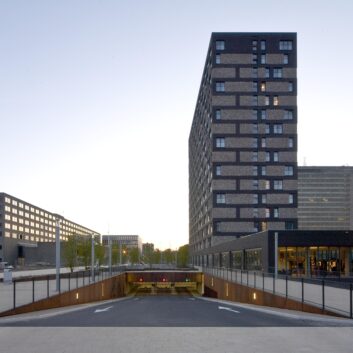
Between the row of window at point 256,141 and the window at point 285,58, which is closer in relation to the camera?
the row of window at point 256,141

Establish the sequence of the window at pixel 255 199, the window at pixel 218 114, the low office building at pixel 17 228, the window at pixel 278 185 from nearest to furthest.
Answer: the window at pixel 255 199, the window at pixel 218 114, the window at pixel 278 185, the low office building at pixel 17 228

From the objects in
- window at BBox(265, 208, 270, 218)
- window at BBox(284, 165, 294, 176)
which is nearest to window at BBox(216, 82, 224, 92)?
window at BBox(284, 165, 294, 176)

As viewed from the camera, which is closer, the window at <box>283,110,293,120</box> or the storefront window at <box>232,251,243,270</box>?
the storefront window at <box>232,251,243,270</box>

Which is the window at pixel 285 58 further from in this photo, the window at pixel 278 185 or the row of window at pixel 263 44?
the window at pixel 278 185

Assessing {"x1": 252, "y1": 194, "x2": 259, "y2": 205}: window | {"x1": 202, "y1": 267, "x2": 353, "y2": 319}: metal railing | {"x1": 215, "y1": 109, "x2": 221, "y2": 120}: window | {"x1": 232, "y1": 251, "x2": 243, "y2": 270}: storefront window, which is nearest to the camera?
{"x1": 202, "y1": 267, "x2": 353, "y2": 319}: metal railing

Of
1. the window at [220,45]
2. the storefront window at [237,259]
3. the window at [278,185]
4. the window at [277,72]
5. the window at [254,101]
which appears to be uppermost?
the window at [220,45]

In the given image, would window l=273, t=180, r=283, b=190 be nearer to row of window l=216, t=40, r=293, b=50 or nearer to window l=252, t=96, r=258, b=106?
window l=252, t=96, r=258, b=106

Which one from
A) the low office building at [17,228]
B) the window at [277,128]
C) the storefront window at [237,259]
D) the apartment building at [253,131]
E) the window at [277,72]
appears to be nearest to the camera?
the storefront window at [237,259]

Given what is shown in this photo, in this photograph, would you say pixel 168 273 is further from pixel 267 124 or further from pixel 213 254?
pixel 267 124

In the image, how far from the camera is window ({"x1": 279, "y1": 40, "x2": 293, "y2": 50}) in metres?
85.8

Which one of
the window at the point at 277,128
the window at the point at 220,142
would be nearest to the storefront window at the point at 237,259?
the window at the point at 220,142

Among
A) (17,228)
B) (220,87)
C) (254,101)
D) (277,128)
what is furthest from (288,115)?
(17,228)

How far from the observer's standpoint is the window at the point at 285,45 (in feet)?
282

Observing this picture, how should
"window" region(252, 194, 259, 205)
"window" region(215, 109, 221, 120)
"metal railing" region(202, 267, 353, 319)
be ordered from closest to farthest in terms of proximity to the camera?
1. "metal railing" region(202, 267, 353, 319)
2. "window" region(252, 194, 259, 205)
3. "window" region(215, 109, 221, 120)
